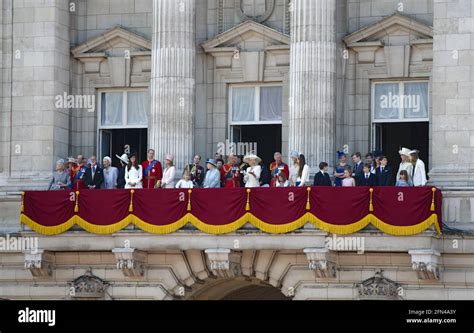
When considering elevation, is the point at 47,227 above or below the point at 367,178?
below

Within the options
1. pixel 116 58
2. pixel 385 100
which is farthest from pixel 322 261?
pixel 116 58

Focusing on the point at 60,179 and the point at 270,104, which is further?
the point at 270,104

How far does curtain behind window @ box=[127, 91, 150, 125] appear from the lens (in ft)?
224

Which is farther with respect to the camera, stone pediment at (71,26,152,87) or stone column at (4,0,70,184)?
stone pediment at (71,26,152,87)

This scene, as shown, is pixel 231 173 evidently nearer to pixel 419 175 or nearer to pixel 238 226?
pixel 238 226

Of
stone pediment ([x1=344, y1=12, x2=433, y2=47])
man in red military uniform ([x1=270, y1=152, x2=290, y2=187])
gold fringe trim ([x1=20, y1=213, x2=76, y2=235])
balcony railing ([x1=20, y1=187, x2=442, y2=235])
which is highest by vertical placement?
stone pediment ([x1=344, y1=12, x2=433, y2=47])

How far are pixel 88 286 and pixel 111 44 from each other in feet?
31.0

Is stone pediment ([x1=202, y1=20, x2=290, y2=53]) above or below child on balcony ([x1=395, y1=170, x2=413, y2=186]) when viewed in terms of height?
above

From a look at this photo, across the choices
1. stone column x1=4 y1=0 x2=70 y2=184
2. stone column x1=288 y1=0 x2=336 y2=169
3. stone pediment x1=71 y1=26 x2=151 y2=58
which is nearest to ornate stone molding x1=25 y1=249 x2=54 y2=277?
stone column x1=4 y1=0 x2=70 y2=184

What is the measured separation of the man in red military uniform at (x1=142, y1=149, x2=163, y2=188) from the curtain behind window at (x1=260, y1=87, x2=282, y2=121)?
5053 mm

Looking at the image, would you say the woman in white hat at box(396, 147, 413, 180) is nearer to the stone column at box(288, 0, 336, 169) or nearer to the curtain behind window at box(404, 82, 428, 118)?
the stone column at box(288, 0, 336, 169)

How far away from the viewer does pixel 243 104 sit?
6725cm
